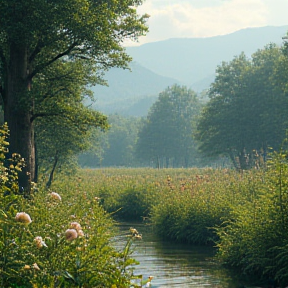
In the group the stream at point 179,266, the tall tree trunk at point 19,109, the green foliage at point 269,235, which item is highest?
the tall tree trunk at point 19,109

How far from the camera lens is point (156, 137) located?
4117 inches

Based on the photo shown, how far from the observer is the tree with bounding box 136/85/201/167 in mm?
104562

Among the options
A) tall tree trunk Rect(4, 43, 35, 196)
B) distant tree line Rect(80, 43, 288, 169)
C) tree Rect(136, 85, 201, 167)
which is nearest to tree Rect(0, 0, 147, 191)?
tall tree trunk Rect(4, 43, 35, 196)

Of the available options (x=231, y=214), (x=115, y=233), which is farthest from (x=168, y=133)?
(x=115, y=233)

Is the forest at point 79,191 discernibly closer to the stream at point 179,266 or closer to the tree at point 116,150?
the stream at point 179,266

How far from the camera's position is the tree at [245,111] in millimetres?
55844

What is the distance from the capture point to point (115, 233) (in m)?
14.1

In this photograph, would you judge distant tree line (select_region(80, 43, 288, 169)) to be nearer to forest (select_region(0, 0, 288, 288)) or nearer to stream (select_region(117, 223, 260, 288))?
forest (select_region(0, 0, 288, 288))

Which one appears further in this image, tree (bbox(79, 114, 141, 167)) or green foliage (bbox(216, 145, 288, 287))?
tree (bbox(79, 114, 141, 167))

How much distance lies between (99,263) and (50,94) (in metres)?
15.1

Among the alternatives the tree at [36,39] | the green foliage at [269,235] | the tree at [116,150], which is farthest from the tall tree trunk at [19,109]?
the tree at [116,150]

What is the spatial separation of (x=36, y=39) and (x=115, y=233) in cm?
813

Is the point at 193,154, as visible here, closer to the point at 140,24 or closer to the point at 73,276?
the point at 140,24

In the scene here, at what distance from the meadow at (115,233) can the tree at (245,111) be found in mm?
33901
